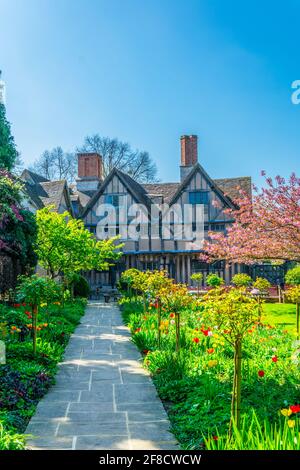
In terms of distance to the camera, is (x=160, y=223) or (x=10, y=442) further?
(x=160, y=223)

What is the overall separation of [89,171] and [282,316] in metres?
18.9

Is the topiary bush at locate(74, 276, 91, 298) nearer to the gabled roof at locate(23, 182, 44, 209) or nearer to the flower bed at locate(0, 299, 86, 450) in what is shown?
the gabled roof at locate(23, 182, 44, 209)

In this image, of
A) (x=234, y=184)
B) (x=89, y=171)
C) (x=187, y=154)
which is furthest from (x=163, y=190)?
(x=89, y=171)

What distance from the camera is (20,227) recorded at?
1547cm

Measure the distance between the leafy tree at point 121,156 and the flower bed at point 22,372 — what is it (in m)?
27.2

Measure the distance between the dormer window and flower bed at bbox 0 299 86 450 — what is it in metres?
16.2

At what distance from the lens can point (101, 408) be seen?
5.09 meters

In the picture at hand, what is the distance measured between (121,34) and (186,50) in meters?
1.18

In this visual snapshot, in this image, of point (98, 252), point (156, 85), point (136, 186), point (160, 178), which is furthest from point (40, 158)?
point (156, 85)

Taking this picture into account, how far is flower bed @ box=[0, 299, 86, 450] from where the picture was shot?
4.40 m

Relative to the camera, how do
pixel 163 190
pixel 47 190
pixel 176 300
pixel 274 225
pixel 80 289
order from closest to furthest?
pixel 176 300 < pixel 274 225 < pixel 80 289 < pixel 47 190 < pixel 163 190

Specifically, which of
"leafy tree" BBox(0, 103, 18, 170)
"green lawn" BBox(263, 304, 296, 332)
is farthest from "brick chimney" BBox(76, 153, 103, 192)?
"green lawn" BBox(263, 304, 296, 332)

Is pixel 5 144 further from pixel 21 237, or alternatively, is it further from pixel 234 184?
pixel 234 184

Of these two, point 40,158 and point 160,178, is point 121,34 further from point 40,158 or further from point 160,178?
point 40,158
